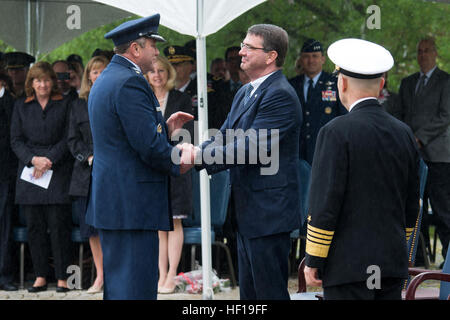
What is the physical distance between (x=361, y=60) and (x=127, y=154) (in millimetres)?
1353

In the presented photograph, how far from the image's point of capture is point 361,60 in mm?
3604

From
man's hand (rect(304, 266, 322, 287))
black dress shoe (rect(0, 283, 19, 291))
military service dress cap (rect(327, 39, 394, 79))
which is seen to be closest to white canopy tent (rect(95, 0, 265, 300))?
military service dress cap (rect(327, 39, 394, 79))

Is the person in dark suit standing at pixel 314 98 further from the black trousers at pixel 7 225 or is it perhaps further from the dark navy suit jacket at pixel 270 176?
the dark navy suit jacket at pixel 270 176

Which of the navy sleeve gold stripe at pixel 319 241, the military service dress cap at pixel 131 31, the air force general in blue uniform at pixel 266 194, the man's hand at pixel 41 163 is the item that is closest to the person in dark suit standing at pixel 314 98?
the man's hand at pixel 41 163

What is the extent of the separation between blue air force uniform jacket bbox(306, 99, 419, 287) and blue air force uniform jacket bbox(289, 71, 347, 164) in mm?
4338

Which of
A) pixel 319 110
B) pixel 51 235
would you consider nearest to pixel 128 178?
pixel 51 235

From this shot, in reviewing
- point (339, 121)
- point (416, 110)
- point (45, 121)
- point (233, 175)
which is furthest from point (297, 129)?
point (416, 110)

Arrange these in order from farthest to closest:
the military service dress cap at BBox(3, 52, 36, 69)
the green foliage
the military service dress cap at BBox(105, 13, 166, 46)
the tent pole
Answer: the green foliage, the military service dress cap at BBox(3, 52, 36, 69), the tent pole, the military service dress cap at BBox(105, 13, 166, 46)

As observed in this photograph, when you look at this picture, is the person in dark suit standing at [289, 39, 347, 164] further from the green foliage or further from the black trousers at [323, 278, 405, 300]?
the black trousers at [323, 278, 405, 300]

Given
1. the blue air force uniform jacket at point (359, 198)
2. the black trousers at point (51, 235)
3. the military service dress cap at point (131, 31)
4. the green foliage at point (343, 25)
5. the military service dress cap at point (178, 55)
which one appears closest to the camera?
the blue air force uniform jacket at point (359, 198)

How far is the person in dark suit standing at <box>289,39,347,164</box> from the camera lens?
26.1ft

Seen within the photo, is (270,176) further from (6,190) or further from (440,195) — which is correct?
(440,195)

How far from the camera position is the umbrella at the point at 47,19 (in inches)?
416
